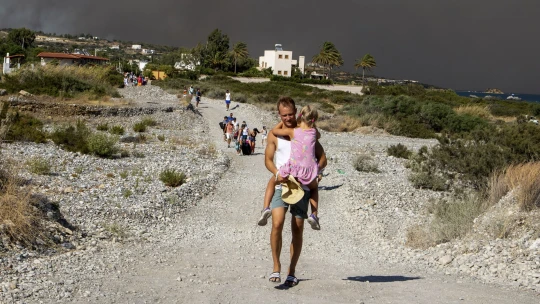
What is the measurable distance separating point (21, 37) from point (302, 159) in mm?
137872

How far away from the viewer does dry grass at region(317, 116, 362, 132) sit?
4112 cm

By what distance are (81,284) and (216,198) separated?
26.2 feet

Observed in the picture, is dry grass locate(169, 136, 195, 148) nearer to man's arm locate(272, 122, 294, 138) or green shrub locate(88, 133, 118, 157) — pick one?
green shrub locate(88, 133, 118, 157)

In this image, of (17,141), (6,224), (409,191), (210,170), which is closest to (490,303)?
(6,224)

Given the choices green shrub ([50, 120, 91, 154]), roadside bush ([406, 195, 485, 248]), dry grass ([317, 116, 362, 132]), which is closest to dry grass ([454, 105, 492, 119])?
dry grass ([317, 116, 362, 132])

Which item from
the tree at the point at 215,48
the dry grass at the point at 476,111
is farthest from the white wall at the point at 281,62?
the dry grass at the point at 476,111

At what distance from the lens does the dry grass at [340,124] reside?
41125mm

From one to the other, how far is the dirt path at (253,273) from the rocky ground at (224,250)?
2 cm

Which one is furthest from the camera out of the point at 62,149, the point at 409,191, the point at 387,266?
the point at 62,149

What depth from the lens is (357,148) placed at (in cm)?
3023

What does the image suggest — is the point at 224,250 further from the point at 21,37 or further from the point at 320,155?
the point at 21,37

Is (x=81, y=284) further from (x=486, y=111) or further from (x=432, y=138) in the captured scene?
(x=486, y=111)

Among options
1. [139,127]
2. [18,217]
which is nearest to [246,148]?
[139,127]

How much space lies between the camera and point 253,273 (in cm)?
802
